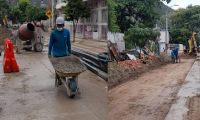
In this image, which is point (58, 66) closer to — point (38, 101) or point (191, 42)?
point (38, 101)

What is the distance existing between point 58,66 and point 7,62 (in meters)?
3.64

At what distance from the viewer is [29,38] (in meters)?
17.1

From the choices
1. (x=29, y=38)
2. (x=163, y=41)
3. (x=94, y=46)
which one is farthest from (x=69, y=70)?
(x=163, y=41)

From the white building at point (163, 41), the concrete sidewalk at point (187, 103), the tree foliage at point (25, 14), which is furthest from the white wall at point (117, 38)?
the tree foliage at point (25, 14)

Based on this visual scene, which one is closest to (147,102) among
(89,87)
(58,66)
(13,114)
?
(89,87)

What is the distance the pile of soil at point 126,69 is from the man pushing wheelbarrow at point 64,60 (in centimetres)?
481

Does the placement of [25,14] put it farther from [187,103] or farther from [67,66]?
[67,66]

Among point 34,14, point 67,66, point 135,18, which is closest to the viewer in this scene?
point 67,66

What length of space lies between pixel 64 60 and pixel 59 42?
38 centimetres

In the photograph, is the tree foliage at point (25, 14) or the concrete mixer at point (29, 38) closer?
the concrete mixer at point (29, 38)

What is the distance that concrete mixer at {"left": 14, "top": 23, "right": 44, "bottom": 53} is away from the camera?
55.0 ft

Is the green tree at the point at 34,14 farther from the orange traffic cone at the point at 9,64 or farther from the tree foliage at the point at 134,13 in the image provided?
the orange traffic cone at the point at 9,64

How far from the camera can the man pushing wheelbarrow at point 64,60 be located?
6785mm

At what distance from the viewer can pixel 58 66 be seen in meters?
7.06
